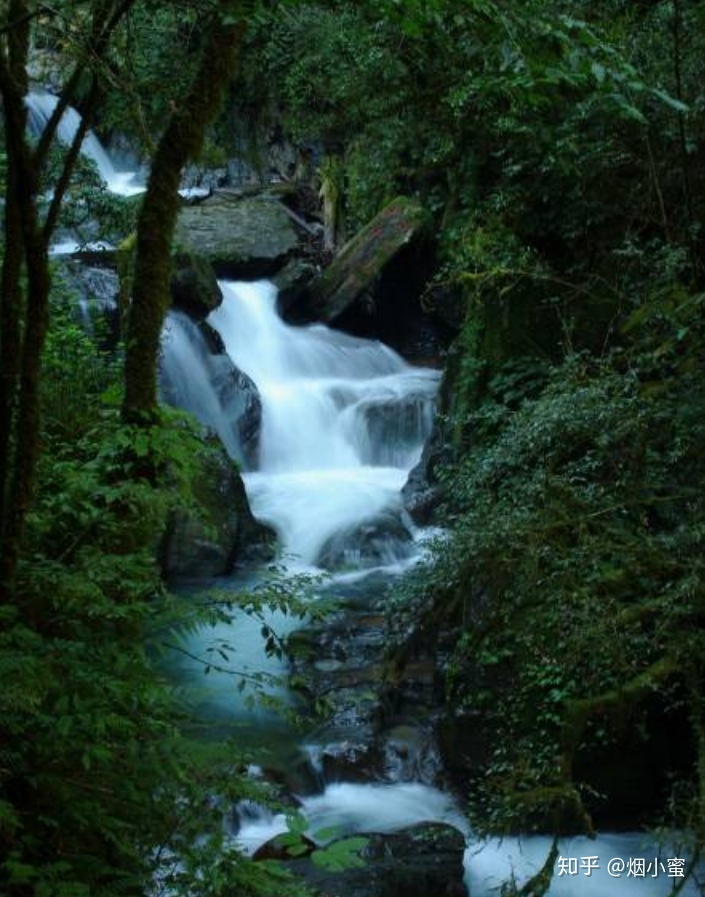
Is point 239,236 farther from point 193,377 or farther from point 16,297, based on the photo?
point 16,297

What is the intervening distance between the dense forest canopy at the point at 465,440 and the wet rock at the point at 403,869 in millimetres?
326

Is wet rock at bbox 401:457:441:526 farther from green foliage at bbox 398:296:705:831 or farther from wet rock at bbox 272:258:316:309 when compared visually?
wet rock at bbox 272:258:316:309

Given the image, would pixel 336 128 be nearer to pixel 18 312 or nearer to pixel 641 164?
pixel 641 164

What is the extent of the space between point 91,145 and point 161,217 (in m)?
16.1

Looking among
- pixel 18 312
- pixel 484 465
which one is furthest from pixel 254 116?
pixel 18 312

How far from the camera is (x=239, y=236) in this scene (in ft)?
49.4

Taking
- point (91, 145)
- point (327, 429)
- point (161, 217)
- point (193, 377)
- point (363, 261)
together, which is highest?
point (91, 145)

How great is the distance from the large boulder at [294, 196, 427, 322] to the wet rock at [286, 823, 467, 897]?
357 inches

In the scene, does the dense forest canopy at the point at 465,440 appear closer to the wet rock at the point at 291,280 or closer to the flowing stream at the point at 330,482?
the flowing stream at the point at 330,482

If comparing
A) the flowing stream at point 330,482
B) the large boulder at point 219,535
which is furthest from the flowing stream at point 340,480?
the large boulder at point 219,535

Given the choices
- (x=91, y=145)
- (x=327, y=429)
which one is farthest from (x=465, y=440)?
(x=91, y=145)

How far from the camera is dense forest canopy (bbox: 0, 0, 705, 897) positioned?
2.77 metres

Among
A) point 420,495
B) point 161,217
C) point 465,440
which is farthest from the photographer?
point 420,495

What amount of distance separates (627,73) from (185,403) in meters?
9.22
